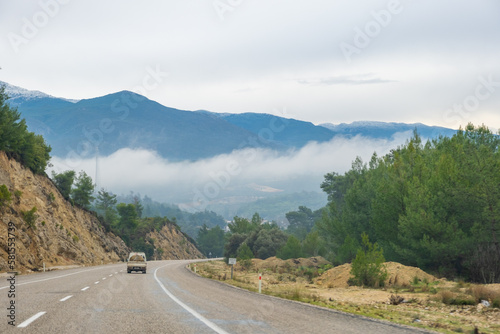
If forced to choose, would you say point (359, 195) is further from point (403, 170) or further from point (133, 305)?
point (133, 305)

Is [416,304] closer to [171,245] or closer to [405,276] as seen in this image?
[405,276]

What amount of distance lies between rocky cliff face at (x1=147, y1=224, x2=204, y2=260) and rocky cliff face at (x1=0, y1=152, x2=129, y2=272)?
140 ft

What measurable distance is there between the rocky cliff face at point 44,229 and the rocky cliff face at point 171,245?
1675 inches

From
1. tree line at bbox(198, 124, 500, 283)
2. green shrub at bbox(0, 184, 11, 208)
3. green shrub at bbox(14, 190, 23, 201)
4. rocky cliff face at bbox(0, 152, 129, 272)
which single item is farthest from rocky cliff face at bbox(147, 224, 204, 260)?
tree line at bbox(198, 124, 500, 283)

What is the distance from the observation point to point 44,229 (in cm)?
5316

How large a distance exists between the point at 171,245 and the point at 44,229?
81803mm

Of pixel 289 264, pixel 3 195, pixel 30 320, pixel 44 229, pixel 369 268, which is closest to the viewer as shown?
pixel 30 320

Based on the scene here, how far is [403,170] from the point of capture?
142ft

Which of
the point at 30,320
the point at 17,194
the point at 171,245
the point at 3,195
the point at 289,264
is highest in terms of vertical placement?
the point at 17,194

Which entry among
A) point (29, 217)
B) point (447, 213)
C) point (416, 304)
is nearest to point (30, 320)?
point (416, 304)

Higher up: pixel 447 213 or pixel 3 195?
pixel 3 195

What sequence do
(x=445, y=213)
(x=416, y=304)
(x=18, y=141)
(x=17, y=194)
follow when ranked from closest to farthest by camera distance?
(x=416, y=304) < (x=445, y=213) < (x=17, y=194) < (x=18, y=141)

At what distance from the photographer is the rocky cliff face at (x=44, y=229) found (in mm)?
43031

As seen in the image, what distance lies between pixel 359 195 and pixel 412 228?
1564 centimetres
